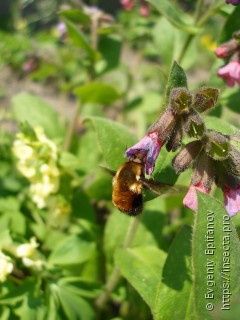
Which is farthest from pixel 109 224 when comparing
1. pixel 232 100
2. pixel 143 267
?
pixel 232 100

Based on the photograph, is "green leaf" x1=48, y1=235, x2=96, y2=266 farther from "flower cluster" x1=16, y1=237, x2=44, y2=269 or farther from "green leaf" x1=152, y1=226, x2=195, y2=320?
"green leaf" x1=152, y1=226, x2=195, y2=320

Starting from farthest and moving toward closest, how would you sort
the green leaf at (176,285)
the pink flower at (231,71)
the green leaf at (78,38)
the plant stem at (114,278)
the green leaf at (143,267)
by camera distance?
the green leaf at (78,38), the plant stem at (114,278), the pink flower at (231,71), the green leaf at (143,267), the green leaf at (176,285)

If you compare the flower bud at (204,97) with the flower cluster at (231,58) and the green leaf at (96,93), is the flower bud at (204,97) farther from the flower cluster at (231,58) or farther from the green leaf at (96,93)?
the green leaf at (96,93)

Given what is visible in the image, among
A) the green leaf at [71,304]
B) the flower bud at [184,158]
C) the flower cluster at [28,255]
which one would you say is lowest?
the green leaf at [71,304]

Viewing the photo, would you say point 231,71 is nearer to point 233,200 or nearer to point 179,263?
point 233,200

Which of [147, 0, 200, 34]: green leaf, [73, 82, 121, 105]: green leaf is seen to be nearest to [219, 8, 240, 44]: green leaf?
[147, 0, 200, 34]: green leaf

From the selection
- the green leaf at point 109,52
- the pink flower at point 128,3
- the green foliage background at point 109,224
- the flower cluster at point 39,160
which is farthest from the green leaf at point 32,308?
the pink flower at point 128,3

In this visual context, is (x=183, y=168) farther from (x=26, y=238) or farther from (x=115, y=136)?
(x=26, y=238)
